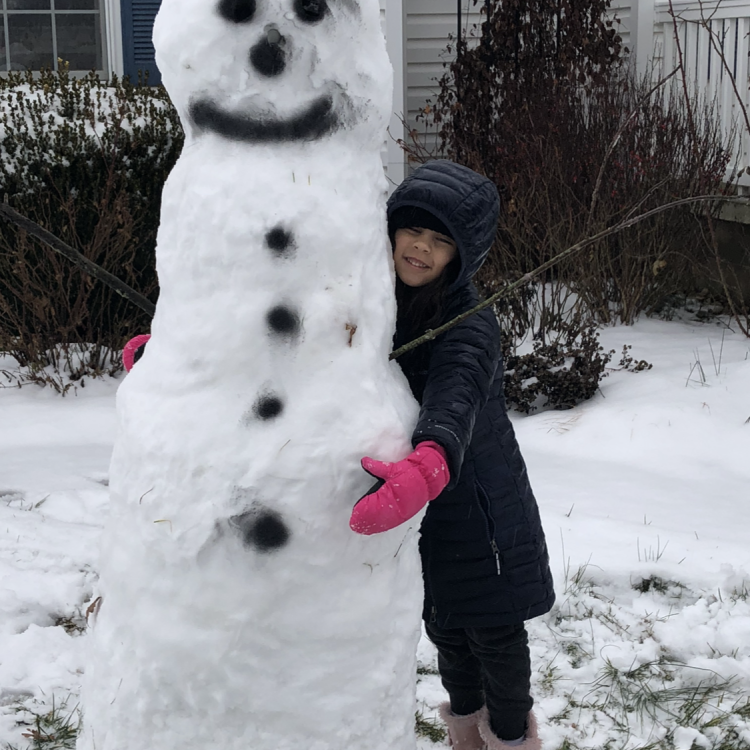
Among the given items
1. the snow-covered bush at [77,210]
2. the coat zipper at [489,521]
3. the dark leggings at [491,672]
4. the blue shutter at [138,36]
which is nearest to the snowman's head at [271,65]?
the coat zipper at [489,521]

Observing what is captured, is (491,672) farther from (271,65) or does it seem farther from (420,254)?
(271,65)

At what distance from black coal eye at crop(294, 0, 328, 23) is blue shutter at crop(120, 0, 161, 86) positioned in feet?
18.3

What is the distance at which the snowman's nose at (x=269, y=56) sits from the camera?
1.52 meters

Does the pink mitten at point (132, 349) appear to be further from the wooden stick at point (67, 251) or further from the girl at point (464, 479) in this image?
the girl at point (464, 479)

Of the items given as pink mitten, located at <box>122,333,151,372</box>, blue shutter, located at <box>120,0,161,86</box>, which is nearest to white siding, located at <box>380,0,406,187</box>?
blue shutter, located at <box>120,0,161,86</box>

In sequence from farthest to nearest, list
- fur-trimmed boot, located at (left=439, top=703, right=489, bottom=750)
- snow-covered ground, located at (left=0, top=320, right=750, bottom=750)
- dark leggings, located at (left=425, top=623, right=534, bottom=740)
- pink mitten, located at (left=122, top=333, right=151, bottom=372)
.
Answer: snow-covered ground, located at (left=0, top=320, right=750, bottom=750) < fur-trimmed boot, located at (left=439, top=703, right=489, bottom=750) < dark leggings, located at (left=425, top=623, right=534, bottom=740) < pink mitten, located at (left=122, top=333, right=151, bottom=372)

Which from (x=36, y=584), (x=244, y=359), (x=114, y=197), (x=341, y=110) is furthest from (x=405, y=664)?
(x=114, y=197)

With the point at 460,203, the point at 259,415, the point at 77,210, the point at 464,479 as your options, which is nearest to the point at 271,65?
the point at 460,203

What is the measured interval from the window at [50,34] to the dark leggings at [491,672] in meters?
5.96

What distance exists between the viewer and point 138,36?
6793 mm

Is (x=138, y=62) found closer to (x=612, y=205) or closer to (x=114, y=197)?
(x=114, y=197)

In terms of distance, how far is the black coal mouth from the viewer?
1557mm

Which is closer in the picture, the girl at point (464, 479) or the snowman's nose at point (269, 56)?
the snowman's nose at point (269, 56)

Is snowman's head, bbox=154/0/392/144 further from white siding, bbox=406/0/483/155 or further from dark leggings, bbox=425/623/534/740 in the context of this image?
white siding, bbox=406/0/483/155
